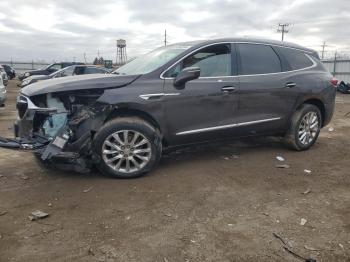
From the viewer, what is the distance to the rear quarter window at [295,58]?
22.2ft

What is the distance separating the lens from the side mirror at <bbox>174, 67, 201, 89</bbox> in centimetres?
536

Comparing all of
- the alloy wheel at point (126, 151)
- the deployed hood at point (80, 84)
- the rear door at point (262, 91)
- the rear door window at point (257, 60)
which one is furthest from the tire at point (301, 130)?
the deployed hood at point (80, 84)

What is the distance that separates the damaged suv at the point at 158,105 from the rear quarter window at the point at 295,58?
0.19 feet

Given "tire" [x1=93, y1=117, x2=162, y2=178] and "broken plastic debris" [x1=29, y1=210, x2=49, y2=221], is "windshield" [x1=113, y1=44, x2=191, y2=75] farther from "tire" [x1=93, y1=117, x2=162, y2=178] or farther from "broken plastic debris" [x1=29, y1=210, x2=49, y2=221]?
"broken plastic debris" [x1=29, y1=210, x2=49, y2=221]

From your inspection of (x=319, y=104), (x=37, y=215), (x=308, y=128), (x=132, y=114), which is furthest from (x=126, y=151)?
(x=319, y=104)

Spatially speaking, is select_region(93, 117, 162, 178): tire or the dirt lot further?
select_region(93, 117, 162, 178): tire

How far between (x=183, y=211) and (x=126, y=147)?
4.37 ft

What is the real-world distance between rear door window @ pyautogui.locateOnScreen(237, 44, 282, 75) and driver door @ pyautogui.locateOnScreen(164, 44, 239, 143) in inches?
7.3

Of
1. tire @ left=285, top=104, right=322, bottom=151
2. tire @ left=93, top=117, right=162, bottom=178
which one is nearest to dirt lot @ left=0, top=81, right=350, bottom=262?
tire @ left=93, top=117, right=162, bottom=178

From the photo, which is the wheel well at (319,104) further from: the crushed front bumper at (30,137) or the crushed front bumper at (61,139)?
the crushed front bumper at (30,137)

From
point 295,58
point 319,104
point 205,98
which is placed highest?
point 295,58

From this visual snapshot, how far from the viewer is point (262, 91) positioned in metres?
6.28

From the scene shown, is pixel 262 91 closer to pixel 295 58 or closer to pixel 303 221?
pixel 295 58

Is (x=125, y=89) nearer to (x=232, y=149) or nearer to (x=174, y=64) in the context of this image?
(x=174, y=64)
